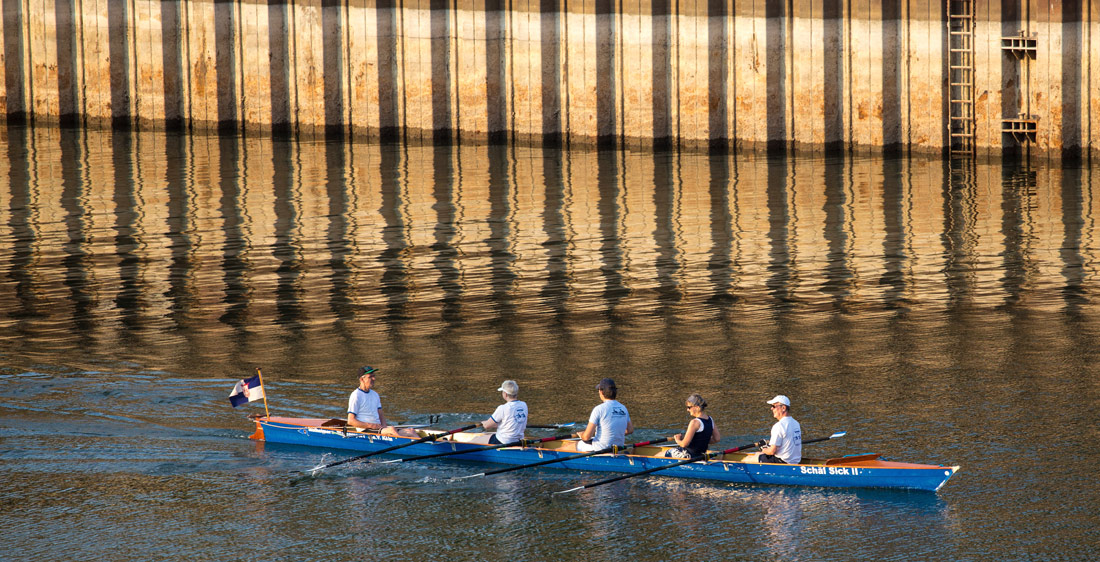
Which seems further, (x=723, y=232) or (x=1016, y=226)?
(x=723, y=232)

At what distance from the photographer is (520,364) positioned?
27.4 metres

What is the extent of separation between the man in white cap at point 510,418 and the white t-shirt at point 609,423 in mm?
1274

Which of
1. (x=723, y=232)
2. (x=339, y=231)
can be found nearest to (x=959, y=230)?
(x=723, y=232)

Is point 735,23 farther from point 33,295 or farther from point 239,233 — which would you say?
point 33,295

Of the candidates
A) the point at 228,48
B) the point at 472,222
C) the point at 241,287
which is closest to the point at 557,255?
the point at 472,222

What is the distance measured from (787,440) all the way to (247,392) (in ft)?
30.9

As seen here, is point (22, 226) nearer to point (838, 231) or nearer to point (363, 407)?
point (363, 407)

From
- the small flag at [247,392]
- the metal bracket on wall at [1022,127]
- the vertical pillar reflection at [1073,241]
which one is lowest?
the small flag at [247,392]

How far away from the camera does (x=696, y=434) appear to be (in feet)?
71.0

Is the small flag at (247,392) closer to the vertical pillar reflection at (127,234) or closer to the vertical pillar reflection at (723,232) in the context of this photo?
the vertical pillar reflection at (127,234)

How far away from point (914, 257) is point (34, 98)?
1644 inches

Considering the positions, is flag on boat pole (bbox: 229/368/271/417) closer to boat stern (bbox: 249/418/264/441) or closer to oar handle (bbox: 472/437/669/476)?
boat stern (bbox: 249/418/264/441)

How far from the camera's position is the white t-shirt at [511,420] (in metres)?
22.8

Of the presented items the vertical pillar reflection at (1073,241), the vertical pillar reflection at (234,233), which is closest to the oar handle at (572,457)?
the vertical pillar reflection at (234,233)
